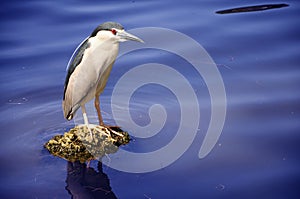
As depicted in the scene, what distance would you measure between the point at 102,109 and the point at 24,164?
27.7 inches

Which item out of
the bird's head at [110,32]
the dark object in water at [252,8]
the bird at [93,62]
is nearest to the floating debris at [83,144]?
the bird at [93,62]

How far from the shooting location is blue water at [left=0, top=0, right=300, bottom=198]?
2.63 m

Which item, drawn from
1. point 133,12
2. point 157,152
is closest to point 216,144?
point 157,152

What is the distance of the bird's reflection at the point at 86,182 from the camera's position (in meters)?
2.53

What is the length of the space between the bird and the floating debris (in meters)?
0.16

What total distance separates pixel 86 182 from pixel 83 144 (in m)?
0.27

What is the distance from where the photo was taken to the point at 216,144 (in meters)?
2.92

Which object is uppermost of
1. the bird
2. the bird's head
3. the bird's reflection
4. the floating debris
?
the bird's head

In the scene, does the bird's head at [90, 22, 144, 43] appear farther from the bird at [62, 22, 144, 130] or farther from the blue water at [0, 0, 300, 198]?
the blue water at [0, 0, 300, 198]

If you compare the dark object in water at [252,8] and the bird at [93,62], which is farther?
the dark object in water at [252,8]

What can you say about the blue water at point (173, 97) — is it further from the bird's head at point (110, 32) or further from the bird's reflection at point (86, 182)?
the bird's head at point (110, 32)

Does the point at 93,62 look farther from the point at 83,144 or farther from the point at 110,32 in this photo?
the point at 83,144

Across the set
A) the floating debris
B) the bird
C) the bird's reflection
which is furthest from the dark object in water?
the bird's reflection

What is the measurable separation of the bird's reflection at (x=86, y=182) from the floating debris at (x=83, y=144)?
0.06m
